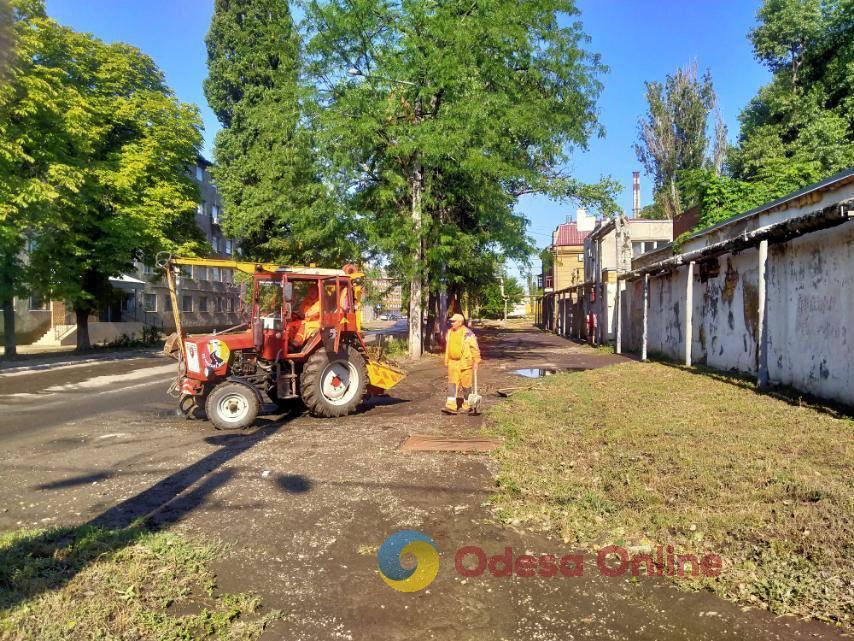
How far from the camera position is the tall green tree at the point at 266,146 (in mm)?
18750

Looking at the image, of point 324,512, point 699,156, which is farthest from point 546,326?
point 324,512

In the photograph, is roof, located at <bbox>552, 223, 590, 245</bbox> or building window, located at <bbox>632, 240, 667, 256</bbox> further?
roof, located at <bbox>552, 223, 590, 245</bbox>

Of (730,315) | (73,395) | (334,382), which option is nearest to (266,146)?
(73,395)

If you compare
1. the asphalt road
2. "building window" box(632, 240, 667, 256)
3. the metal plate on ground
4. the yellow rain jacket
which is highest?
"building window" box(632, 240, 667, 256)

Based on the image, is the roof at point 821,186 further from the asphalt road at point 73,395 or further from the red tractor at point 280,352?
the asphalt road at point 73,395

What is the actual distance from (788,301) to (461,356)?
5.90 meters

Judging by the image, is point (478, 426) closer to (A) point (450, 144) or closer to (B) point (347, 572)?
(B) point (347, 572)

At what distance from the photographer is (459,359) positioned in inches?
389

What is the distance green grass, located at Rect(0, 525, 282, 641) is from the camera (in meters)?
3.36

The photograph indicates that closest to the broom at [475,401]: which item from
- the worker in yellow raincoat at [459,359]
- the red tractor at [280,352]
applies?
the worker in yellow raincoat at [459,359]

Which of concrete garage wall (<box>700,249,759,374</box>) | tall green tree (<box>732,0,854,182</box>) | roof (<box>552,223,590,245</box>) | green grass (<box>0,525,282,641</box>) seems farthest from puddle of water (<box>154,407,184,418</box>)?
roof (<box>552,223,590,245</box>)

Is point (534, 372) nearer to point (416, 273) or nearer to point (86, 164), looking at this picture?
point (416, 273)

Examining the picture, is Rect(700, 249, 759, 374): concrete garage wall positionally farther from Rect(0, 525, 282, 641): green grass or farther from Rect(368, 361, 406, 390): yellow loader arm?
Rect(0, 525, 282, 641): green grass

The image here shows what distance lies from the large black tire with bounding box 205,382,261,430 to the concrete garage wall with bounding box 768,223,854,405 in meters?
8.62
